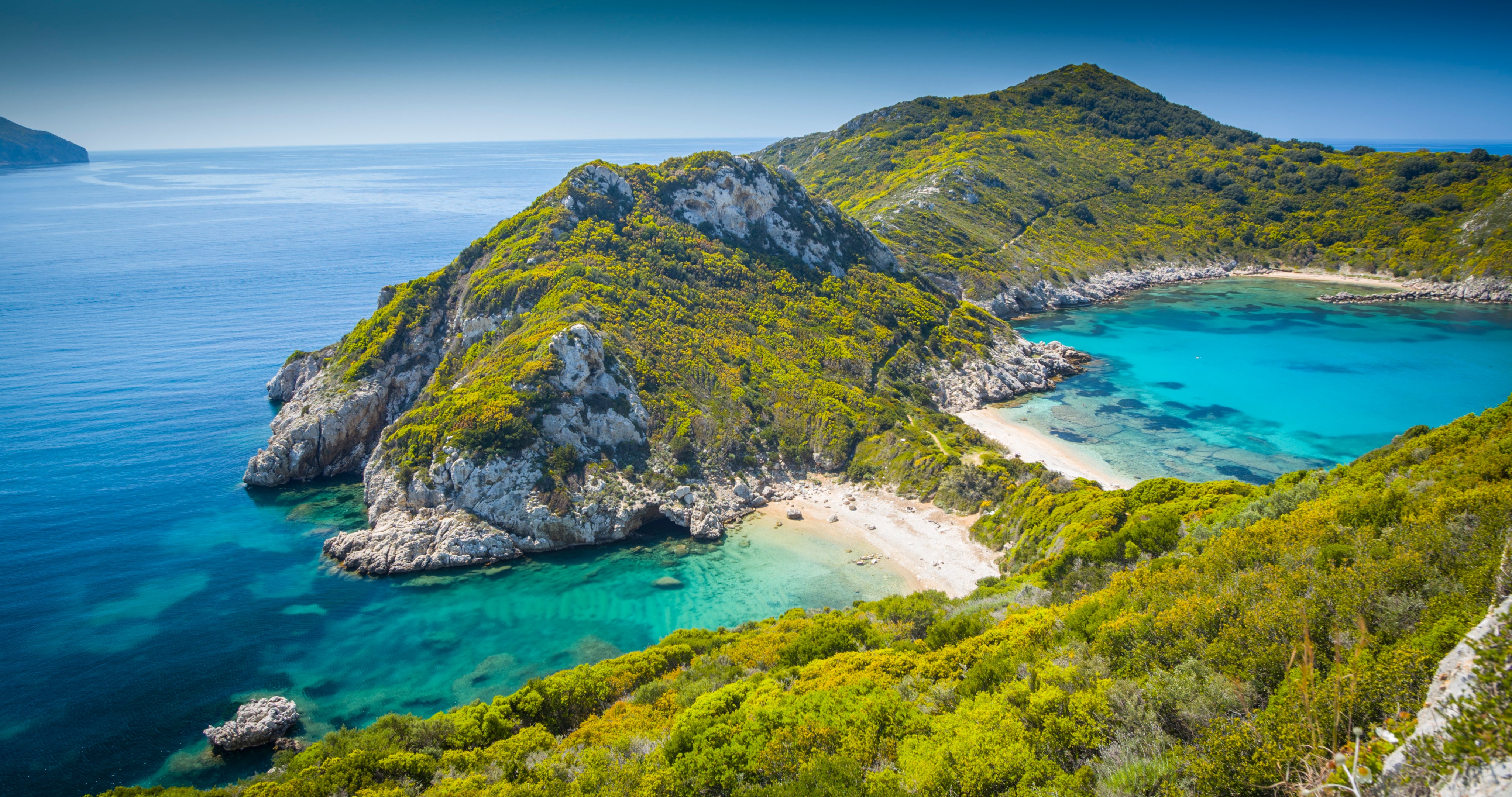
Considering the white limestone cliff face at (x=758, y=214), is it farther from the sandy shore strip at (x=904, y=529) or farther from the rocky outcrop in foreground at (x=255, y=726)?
the rocky outcrop in foreground at (x=255, y=726)

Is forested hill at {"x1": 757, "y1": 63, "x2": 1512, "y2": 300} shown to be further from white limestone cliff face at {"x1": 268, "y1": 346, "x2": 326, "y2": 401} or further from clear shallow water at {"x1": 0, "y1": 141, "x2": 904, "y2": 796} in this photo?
white limestone cliff face at {"x1": 268, "y1": 346, "x2": 326, "y2": 401}

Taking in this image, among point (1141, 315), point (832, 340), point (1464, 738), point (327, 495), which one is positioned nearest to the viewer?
point (1464, 738)

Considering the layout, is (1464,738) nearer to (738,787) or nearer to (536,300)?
(738,787)

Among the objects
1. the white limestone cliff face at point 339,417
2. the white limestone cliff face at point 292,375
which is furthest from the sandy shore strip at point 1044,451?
the white limestone cliff face at point 292,375

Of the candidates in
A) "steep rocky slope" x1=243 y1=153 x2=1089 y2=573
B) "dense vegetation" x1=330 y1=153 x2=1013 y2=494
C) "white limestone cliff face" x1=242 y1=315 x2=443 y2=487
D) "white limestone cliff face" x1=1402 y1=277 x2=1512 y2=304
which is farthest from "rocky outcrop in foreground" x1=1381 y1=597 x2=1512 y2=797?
"white limestone cliff face" x1=1402 y1=277 x2=1512 y2=304

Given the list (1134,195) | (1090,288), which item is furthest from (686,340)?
(1134,195)

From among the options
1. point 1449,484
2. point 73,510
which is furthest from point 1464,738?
point 73,510

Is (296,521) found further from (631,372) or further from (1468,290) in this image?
(1468,290)
